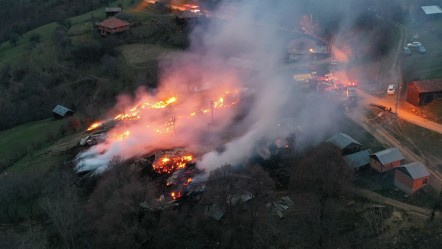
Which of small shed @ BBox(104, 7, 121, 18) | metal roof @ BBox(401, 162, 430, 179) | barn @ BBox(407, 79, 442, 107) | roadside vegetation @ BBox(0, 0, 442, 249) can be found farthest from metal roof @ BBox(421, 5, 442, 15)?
small shed @ BBox(104, 7, 121, 18)

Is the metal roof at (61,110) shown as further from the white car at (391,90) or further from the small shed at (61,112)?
the white car at (391,90)

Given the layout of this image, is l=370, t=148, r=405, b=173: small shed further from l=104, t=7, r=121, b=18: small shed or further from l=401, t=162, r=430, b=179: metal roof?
l=104, t=7, r=121, b=18: small shed

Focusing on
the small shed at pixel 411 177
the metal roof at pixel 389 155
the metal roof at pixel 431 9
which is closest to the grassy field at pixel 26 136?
the metal roof at pixel 389 155

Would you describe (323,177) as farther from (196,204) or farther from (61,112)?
(61,112)

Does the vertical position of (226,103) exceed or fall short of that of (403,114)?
it falls short

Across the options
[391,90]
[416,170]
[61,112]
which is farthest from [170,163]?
[391,90]
